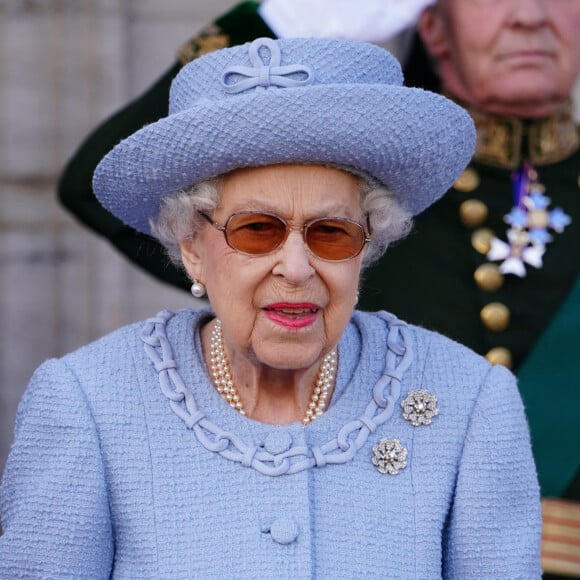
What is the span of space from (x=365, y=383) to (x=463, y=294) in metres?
1.05

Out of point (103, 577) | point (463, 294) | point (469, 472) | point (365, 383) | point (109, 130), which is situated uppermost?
point (109, 130)

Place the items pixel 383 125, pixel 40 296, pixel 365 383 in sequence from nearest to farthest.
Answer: pixel 383 125, pixel 365 383, pixel 40 296

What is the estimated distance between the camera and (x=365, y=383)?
8.83 feet

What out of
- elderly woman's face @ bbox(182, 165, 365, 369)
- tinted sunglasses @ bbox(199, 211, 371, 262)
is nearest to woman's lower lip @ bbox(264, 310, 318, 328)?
elderly woman's face @ bbox(182, 165, 365, 369)

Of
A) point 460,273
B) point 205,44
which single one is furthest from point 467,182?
point 205,44

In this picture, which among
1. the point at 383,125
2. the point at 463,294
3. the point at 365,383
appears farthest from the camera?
the point at 463,294

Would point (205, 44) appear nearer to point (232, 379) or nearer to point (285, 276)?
point (232, 379)

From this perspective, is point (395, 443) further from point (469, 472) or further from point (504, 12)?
point (504, 12)

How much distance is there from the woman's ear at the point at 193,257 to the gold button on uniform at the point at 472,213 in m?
1.24

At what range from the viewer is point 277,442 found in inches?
100

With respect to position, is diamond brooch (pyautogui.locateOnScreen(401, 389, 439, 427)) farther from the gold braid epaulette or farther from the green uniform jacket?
the gold braid epaulette

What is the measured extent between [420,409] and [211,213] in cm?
57

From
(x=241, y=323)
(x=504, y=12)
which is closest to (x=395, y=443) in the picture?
(x=241, y=323)

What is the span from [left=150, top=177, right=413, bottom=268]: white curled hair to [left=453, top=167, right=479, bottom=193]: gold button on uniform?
39.5 inches
